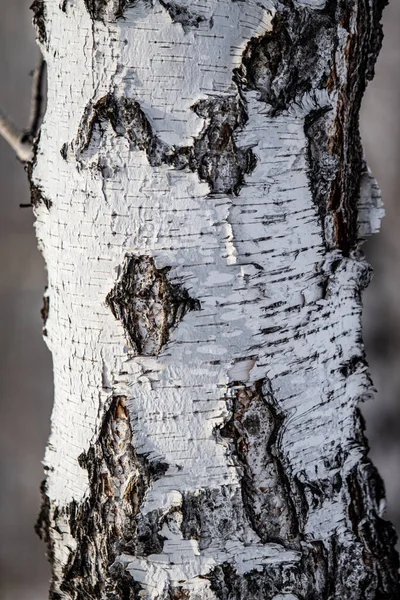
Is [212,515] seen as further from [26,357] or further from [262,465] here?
[26,357]

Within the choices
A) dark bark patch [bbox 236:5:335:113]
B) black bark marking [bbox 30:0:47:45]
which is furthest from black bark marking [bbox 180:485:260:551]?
black bark marking [bbox 30:0:47:45]

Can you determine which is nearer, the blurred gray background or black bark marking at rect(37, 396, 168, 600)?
black bark marking at rect(37, 396, 168, 600)

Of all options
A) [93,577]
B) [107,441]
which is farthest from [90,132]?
[93,577]

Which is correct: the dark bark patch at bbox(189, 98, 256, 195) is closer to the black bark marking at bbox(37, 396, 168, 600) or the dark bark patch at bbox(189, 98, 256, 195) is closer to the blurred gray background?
the black bark marking at bbox(37, 396, 168, 600)

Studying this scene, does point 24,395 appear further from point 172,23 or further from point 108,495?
point 172,23

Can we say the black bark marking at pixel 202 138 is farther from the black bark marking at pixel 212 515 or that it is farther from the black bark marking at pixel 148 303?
the black bark marking at pixel 212 515
